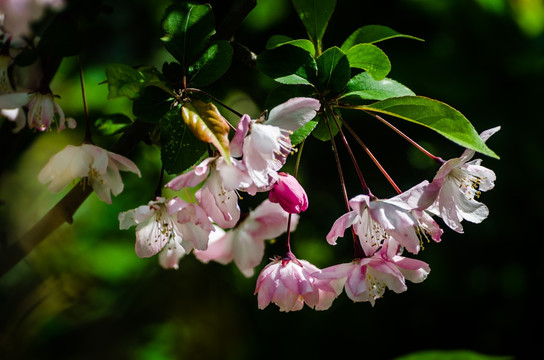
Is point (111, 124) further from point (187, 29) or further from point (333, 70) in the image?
point (333, 70)

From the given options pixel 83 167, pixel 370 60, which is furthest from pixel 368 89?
pixel 83 167

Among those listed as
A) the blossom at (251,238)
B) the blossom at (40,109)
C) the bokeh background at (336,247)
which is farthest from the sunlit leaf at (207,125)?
the bokeh background at (336,247)

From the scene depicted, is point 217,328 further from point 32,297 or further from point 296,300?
point 296,300

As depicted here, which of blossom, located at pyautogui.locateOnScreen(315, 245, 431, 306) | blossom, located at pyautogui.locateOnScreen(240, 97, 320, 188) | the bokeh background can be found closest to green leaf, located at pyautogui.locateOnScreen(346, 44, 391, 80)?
blossom, located at pyautogui.locateOnScreen(240, 97, 320, 188)

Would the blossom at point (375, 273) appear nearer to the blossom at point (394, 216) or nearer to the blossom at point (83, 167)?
the blossom at point (394, 216)

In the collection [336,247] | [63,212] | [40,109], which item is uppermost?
[40,109]

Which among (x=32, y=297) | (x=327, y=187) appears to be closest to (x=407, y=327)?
(x=327, y=187)

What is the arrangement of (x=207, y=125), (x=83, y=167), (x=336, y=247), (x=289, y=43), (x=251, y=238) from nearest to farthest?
(x=207, y=125)
(x=289, y=43)
(x=83, y=167)
(x=251, y=238)
(x=336, y=247)
